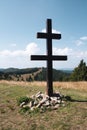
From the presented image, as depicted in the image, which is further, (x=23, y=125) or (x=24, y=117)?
(x=24, y=117)

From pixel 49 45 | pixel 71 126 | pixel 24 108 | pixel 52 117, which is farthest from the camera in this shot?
pixel 49 45

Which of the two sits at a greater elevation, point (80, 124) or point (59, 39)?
point (59, 39)

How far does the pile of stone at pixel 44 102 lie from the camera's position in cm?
1139

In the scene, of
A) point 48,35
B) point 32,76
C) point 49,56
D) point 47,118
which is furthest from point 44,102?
point 32,76

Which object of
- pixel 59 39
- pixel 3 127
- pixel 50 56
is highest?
pixel 59 39

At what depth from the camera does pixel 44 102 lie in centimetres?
1177

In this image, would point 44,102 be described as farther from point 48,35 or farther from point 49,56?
point 48,35

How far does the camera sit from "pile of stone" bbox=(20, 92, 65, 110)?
448 inches

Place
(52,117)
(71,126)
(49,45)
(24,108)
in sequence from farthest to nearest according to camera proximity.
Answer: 1. (49,45)
2. (24,108)
3. (52,117)
4. (71,126)

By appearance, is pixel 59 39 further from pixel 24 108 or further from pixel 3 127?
pixel 3 127

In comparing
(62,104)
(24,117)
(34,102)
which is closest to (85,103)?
(62,104)

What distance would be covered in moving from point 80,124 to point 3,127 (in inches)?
107

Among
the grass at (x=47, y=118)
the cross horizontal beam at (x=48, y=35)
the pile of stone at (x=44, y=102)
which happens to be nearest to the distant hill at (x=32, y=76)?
the cross horizontal beam at (x=48, y=35)

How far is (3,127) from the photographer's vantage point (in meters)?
9.20
